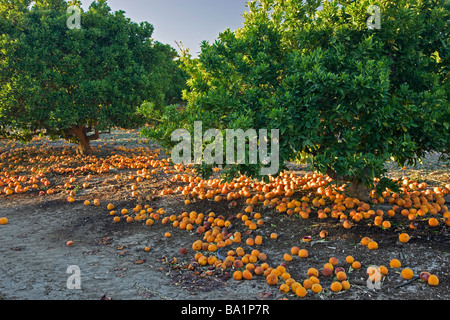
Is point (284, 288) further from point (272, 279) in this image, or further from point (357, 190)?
point (357, 190)

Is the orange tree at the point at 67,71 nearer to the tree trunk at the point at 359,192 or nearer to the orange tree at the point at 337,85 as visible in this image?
the orange tree at the point at 337,85

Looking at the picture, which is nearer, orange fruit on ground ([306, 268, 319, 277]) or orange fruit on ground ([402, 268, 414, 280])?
orange fruit on ground ([402, 268, 414, 280])

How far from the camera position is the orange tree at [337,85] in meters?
4.91

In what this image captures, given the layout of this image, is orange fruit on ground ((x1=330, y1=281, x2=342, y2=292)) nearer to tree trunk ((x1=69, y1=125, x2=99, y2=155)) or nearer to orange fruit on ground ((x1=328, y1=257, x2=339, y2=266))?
orange fruit on ground ((x1=328, y1=257, x2=339, y2=266))

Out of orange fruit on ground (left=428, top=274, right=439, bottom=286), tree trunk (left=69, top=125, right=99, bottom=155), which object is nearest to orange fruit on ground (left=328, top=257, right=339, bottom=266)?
orange fruit on ground (left=428, top=274, right=439, bottom=286)

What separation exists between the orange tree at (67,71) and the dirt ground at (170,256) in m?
4.67

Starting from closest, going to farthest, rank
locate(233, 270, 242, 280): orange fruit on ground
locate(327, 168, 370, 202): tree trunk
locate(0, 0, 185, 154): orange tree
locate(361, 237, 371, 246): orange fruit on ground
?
locate(233, 270, 242, 280): orange fruit on ground
locate(361, 237, 371, 246): orange fruit on ground
locate(327, 168, 370, 202): tree trunk
locate(0, 0, 185, 154): orange tree

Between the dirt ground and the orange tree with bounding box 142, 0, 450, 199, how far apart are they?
1.09 metres

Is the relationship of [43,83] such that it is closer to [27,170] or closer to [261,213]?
[27,170]

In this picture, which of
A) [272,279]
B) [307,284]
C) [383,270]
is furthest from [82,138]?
[383,270]

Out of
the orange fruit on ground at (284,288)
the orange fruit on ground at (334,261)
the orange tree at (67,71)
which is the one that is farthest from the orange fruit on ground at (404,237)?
the orange tree at (67,71)

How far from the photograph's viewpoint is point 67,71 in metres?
11.5

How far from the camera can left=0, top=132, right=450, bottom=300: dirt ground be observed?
4.05m

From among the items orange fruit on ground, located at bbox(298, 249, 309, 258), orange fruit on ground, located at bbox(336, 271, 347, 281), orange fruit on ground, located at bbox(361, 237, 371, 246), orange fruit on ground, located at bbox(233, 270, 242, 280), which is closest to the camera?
orange fruit on ground, located at bbox(336, 271, 347, 281)
